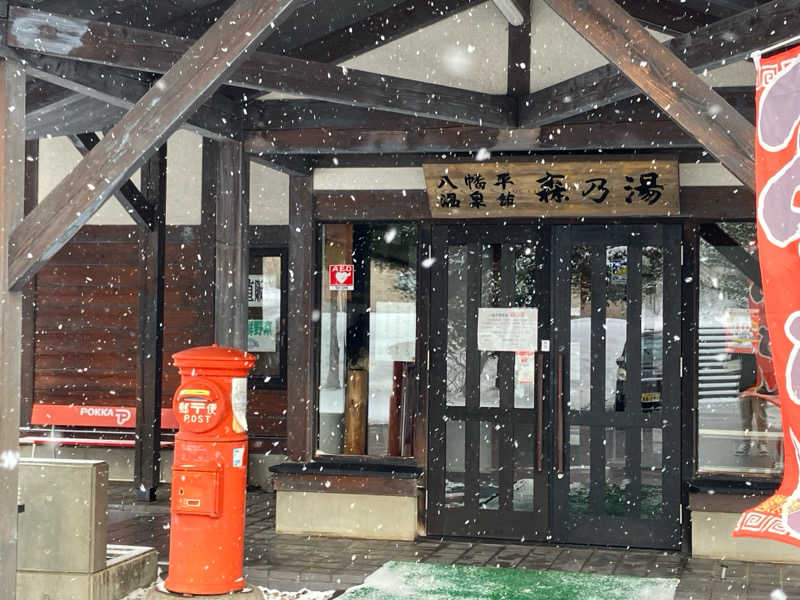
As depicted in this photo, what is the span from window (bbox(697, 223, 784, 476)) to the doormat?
4.52 ft

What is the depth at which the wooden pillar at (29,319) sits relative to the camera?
1229cm

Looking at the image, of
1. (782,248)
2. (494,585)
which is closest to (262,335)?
(494,585)

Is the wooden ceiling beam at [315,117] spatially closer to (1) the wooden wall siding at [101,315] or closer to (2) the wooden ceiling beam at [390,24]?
(2) the wooden ceiling beam at [390,24]

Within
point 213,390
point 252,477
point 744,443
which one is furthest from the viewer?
point 252,477

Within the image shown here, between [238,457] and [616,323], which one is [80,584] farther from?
[616,323]

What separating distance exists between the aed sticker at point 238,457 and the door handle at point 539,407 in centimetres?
284

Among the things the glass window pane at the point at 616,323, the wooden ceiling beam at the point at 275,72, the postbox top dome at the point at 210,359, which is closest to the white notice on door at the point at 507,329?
the glass window pane at the point at 616,323

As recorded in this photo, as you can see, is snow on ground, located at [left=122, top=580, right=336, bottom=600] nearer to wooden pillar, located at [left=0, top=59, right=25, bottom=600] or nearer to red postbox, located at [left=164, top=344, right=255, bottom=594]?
red postbox, located at [left=164, top=344, right=255, bottom=594]

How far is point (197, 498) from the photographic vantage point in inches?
269

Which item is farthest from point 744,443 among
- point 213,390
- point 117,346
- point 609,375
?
point 117,346

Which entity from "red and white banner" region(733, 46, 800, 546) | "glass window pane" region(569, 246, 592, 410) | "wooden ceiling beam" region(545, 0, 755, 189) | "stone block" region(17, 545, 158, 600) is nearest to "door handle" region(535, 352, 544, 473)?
"glass window pane" region(569, 246, 592, 410)

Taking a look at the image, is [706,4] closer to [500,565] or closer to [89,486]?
[500,565]

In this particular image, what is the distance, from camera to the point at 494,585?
7.68 meters

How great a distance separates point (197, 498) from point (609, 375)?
3585 millimetres
